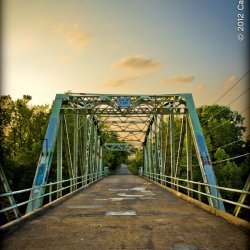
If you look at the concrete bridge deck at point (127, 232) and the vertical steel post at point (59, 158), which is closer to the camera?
the concrete bridge deck at point (127, 232)

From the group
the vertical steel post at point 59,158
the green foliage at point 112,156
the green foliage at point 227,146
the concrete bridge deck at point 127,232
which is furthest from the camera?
the green foliage at point 112,156

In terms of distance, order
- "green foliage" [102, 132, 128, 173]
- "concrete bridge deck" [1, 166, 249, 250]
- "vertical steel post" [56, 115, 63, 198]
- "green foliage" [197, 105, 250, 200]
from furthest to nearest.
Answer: "green foliage" [102, 132, 128, 173]
"green foliage" [197, 105, 250, 200]
"vertical steel post" [56, 115, 63, 198]
"concrete bridge deck" [1, 166, 249, 250]

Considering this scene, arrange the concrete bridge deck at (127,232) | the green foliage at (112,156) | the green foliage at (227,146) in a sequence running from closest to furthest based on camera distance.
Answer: the concrete bridge deck at (127,232) < the green foliage at (227,146) < the green foliage at (112,156)

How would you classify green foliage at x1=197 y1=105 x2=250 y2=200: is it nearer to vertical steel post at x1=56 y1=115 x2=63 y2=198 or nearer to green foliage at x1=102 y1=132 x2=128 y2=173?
green foliage at x1=102 y1=132 x2=128 y2=173

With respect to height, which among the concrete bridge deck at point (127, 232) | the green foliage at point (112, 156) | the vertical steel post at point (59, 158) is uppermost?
the green foliage at point (112, 156)

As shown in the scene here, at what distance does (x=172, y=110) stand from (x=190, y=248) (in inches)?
642

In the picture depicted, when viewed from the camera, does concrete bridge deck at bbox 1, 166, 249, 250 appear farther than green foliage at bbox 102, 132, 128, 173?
No

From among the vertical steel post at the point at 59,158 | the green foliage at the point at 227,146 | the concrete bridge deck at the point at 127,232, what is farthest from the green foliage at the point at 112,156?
the concrete bridge deck at the point at 127,232

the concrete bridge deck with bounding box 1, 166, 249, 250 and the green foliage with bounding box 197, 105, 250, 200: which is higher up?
the green foliage with bounding box 197, 105, 250, 200

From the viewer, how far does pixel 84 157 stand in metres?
30.0

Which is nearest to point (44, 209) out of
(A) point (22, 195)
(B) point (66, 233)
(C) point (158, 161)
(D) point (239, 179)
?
(B) point (66, 233)

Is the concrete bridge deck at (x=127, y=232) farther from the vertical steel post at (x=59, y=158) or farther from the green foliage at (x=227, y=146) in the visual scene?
the green foliage at (x=227, y=146)

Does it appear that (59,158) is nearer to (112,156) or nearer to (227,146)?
(227,146)

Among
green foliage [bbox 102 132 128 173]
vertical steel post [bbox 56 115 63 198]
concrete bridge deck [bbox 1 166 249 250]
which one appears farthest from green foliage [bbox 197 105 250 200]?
concrete bridge deck [bbox 1 166 249 250]
